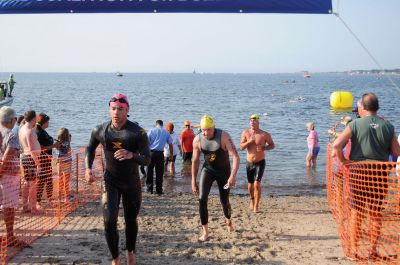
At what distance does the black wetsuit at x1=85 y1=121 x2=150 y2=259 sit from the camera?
509 centimetres

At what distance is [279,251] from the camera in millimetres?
6246

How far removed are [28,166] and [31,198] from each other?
0.64 m

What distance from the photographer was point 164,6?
7.17 meters

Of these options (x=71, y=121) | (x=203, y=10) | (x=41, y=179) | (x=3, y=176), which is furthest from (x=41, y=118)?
(x=71, y=121)

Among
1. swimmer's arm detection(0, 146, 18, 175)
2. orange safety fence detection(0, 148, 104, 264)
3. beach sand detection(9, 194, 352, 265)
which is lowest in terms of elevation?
beach sand detection(9, 194, 352, 265)

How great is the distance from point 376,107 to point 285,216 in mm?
3737

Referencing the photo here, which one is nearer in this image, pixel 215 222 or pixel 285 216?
pixel 215 222

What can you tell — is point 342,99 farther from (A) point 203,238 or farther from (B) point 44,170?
(A) point 203,238

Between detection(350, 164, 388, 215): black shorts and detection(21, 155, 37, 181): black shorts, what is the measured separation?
5013 millimetres

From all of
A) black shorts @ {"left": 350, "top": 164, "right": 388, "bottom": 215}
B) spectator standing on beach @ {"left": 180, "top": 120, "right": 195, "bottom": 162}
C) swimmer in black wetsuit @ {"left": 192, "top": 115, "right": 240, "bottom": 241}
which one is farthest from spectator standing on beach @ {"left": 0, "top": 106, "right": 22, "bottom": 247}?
spectator standing on beach @ {"left": 180, "top": 120, "right": 195, "bottom": 162}

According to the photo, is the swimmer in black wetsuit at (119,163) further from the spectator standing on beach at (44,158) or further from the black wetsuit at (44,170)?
the spectator standing on beach at (44,158)

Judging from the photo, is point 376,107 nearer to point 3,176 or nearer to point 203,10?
point 203,10

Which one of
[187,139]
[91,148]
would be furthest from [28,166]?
[187,139]

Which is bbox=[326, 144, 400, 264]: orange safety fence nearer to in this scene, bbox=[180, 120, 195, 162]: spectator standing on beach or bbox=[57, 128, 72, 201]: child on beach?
bbox=[57, 128, 72, 201]: child on beach
